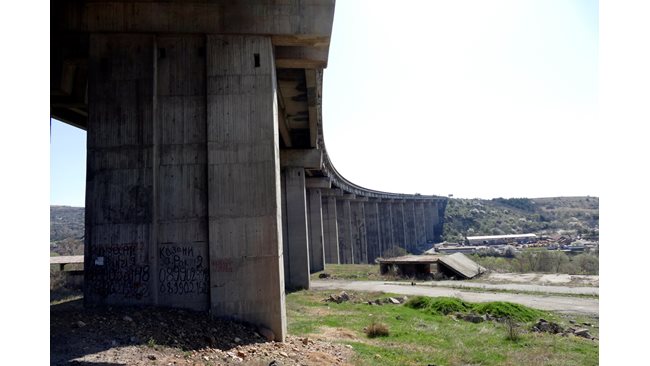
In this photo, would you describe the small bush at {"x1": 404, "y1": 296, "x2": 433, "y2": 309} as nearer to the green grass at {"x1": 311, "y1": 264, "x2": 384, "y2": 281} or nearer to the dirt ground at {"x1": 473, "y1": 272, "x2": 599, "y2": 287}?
the dirt ground at {"x1": 473, "y1": 272, "x2": 599, "y2": 287}

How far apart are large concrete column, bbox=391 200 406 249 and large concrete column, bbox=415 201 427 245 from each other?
33.1ft

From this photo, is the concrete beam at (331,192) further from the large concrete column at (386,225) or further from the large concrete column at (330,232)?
the large concrete column at (386,225)

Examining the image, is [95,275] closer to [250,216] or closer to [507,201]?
[250,216]

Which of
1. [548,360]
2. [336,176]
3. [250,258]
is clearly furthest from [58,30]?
[336,176]

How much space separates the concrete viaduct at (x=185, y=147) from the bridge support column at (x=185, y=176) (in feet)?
0.10

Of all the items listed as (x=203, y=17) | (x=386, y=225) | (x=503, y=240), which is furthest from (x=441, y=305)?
(x=503, y=240)

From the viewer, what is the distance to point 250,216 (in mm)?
12344

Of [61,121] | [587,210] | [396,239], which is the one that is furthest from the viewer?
[587,210]

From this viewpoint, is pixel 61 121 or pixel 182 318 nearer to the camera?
pixel 182 318

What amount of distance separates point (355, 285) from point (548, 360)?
18.6 meters

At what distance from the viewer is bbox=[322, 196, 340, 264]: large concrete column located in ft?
176

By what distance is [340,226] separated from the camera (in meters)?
71.1

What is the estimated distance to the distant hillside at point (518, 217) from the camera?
408 feet

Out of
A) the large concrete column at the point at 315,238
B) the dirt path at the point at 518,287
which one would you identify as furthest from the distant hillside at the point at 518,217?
the dirt path at the point at 518,287
